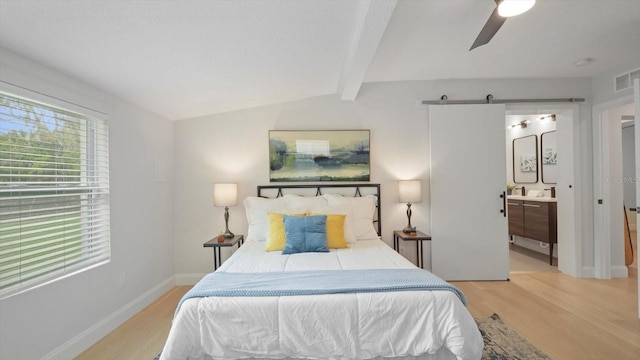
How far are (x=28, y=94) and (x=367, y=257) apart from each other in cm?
281

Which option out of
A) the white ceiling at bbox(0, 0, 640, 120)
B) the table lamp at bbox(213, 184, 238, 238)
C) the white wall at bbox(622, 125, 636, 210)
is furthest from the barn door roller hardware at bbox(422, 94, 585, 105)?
the white wall at bbox(622, 125, 636, 210)

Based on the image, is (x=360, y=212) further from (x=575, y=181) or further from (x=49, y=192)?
(x=575, y=181)

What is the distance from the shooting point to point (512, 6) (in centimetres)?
176

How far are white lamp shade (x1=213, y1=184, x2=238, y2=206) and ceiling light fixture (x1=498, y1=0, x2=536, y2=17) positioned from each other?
9.88 feet

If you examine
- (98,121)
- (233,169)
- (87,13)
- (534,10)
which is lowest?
(233,169)

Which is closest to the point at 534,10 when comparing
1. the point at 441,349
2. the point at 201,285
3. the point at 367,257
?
the point at 367,257

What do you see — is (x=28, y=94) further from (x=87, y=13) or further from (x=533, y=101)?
(x=533, y=101)

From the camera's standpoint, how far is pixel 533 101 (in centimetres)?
372

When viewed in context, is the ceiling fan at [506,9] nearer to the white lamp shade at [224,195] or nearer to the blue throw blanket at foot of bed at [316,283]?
the blue throw blanket at foot of bed at [316,283]

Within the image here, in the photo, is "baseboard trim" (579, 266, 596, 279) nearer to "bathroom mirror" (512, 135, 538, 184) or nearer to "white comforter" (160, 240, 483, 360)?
"bathroom mirror" (512, 135, 538, 184)

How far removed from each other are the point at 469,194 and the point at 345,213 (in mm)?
1731

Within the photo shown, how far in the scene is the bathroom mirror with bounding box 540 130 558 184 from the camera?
480cm

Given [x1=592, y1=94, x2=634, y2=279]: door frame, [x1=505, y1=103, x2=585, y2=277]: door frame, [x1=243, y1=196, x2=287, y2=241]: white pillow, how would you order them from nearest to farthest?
[x1=243, y1=196, x2=287, y2=241]: white pillow, [x1=592, y1=94, x2=634, y2=279]: door frame, [x1=505, y1=103, x2=585, y2=277]: door frame

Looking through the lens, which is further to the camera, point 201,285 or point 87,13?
point 201,285
